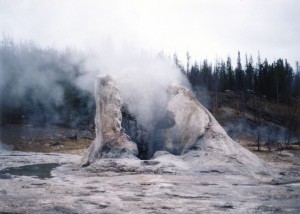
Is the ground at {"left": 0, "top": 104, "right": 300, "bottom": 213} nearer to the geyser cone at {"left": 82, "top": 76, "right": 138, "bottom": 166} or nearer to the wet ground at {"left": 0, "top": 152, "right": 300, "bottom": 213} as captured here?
the wet ground at {"left": 0, "top": 152, "right": 300, "bottom": 213}

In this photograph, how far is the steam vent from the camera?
534 inches

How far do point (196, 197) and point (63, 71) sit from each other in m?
40.0

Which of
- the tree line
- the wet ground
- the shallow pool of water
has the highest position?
the tree line

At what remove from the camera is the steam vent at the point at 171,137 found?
13570 millimetres

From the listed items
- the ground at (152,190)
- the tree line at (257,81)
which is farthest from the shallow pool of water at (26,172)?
the tree line at (257,81)

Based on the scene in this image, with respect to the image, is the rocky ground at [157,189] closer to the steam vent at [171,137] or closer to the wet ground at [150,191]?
the wet ground at [150,191]

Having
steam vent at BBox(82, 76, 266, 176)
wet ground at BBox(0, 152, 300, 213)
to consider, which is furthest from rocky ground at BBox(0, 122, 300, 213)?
steam vent at BBox(82, 76, 266, 176)

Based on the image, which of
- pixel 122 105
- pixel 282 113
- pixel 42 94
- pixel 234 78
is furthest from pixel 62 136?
pixel 234 78

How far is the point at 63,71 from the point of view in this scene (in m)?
46.7

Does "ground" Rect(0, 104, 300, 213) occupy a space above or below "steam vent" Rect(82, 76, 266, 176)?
below

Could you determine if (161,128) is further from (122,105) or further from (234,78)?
(234,78)

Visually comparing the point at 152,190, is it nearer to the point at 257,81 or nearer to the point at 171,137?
the point at 171,137

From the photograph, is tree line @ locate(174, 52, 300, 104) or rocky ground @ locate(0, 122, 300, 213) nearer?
rocky ground @ locate(0, 122, 300, 213)

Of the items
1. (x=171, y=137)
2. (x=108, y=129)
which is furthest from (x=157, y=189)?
(x=171, y=137)
